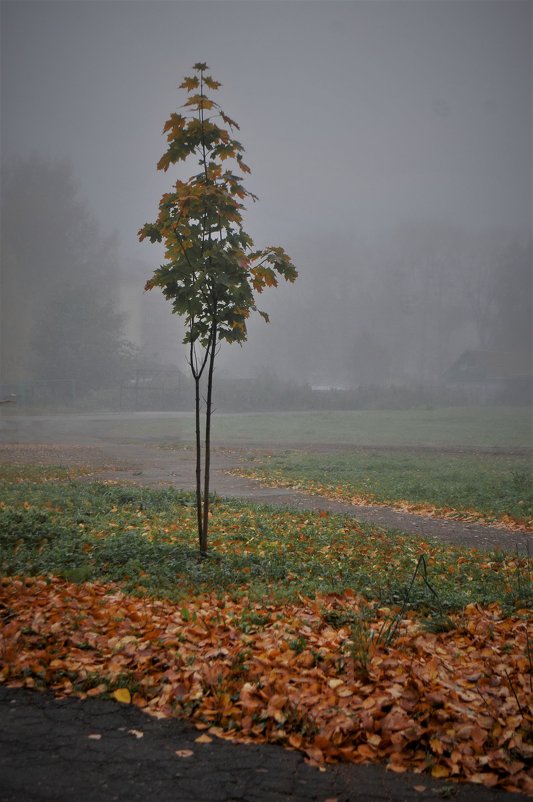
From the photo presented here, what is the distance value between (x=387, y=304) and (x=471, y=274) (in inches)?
430

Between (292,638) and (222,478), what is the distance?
11962mm

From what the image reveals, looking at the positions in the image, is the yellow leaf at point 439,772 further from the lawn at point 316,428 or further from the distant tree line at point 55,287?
the distant tree line at point 55,287

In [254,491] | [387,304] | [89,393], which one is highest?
[387,304]

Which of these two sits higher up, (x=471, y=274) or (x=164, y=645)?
(x=471, y=274)

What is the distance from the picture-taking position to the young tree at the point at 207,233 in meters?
6.50

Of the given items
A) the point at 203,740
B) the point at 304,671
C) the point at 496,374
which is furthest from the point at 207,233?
the point at 496,374

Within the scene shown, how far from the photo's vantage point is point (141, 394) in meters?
50.2

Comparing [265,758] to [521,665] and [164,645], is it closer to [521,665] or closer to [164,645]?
[164,645]

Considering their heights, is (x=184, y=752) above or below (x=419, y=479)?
above

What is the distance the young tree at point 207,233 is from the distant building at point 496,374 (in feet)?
188

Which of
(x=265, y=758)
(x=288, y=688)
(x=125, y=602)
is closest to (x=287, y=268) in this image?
(x=125, y=602)

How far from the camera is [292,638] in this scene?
4.72 metres

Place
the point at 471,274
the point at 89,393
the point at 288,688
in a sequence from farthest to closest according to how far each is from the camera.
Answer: the point at 471,274 < the point at 89,393 < the point at 288,688

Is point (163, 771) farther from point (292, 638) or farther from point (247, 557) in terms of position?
point (247, 557)
